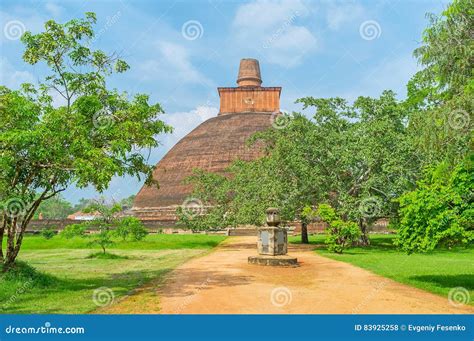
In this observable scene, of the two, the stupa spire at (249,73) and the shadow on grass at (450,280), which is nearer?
the shadow on grass at (450,280)

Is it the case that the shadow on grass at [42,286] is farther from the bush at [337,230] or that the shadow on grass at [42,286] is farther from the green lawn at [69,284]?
the bush at [337,230]

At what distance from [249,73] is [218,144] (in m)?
17.5

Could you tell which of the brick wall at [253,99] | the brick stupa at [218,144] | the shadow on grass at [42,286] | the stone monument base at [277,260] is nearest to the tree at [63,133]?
the shadow on grass at [42,286]

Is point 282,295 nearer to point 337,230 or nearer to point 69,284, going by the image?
point 69,284

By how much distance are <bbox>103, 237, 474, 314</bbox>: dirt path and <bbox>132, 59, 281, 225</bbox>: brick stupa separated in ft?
138

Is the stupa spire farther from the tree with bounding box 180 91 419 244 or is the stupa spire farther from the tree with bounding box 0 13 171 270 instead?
the tree with bounding box 0 13 171 270

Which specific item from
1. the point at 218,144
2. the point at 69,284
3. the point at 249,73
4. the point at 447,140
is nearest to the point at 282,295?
the point at 447,140

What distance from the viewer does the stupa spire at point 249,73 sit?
75312 millimetres

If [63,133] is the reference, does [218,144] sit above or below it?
above

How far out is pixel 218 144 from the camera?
212 feet

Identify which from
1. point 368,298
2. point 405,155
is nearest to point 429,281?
point 368,298

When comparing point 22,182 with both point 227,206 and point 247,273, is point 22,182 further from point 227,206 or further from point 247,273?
point 227,206

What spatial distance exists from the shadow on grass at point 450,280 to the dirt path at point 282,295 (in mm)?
1194

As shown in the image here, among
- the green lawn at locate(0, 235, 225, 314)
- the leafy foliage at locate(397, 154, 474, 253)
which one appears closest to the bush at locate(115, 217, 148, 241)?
the green lawn at locate(0, 235, 225, 314)
